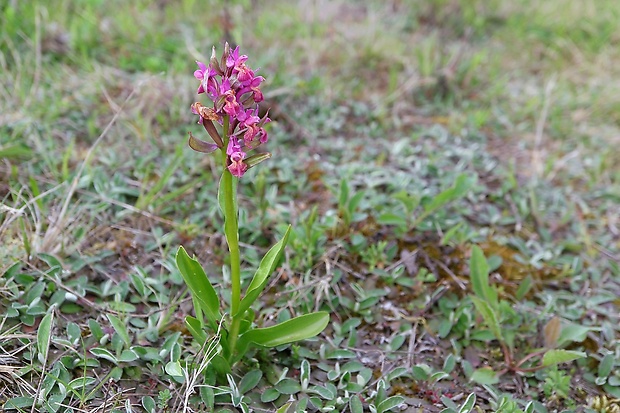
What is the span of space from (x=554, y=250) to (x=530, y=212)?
27 cm

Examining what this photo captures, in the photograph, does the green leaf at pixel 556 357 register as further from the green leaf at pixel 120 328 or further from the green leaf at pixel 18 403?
the green leaf at pixel 18 403

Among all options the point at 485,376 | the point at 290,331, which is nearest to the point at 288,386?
the point at 290,331

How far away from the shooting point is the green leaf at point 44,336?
1.73 metres

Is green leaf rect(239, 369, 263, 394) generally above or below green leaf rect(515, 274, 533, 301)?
above

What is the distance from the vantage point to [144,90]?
3195 mm

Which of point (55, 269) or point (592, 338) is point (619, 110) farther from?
point (55, 269)

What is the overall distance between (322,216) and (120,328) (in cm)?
110

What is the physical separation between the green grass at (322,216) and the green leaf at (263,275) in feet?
0.75

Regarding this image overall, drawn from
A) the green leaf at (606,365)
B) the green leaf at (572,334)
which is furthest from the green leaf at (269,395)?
the green leaf at (606,365)

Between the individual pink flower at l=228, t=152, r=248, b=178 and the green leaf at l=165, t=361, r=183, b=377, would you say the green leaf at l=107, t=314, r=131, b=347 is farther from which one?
the individual pink flower at l=228, t=152, r=248, b=178

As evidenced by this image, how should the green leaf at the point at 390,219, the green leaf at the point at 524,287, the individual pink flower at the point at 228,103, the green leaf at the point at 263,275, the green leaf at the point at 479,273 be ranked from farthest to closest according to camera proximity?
the green leaf at the point at 390,219 < the green leaf at the point at 524,287 < the green leaf at the point at 479,273 < the green leaf at the point at 263,275 < the individual pink flower at the point at 228,103

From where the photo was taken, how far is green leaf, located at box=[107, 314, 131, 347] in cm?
185

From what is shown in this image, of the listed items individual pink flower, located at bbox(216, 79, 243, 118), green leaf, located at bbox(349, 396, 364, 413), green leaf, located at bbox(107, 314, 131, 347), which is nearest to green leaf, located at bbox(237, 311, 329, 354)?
green leaf, located at bbox(349, 396, 364, 413)

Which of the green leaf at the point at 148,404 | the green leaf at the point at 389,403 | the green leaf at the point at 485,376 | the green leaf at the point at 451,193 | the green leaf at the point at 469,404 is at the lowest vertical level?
the green leaf at the point at 485,376
